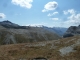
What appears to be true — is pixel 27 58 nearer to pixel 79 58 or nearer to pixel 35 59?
pixel 35 59

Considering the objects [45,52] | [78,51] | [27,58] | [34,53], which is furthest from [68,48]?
[27,58]

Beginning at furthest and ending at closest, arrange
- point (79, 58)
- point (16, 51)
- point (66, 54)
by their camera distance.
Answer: point (16, 51) < point (66, 54) < point (79, 58)

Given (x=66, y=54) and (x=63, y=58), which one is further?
(x=66, y=54)

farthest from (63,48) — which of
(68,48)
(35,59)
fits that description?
(35,59)

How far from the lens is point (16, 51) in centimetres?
4438

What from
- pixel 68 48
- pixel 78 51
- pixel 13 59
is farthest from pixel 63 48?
pixel 13 59

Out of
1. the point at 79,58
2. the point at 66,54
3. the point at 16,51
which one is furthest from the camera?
the point at 16,51

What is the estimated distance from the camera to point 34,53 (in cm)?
4197

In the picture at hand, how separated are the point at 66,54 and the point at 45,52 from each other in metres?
5.70

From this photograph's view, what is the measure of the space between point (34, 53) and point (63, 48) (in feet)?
29.1

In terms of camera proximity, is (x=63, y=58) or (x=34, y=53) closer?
(x=63, y=58)

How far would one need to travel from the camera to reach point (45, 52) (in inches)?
1662

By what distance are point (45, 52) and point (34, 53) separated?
2.92m

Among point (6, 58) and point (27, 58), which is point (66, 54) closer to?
point (27, 58)
